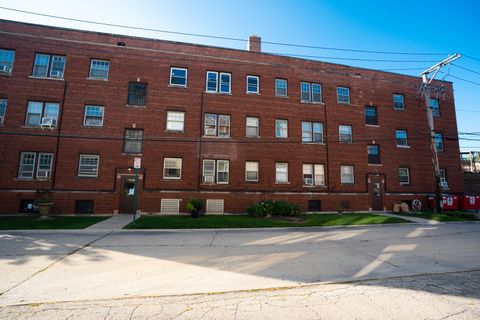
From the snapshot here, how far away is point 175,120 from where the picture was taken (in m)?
17.9

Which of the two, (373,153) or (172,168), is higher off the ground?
(373,153)

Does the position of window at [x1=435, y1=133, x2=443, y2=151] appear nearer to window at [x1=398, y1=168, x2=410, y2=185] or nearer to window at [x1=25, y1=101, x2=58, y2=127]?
window at [x1=398, y1=168, x2=410, y2=185]

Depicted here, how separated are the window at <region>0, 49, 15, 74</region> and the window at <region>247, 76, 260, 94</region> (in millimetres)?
17322

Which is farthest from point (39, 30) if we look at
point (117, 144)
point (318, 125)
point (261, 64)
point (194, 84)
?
point (318, 125)

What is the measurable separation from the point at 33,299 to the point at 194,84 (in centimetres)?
1687

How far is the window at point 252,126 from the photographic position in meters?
19.0

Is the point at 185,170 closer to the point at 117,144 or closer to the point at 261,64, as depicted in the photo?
the point at 117,144

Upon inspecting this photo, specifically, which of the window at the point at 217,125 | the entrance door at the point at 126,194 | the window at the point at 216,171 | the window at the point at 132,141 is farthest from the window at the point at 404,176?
the entrance door at the point at 126,194

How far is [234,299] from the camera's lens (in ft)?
13.4

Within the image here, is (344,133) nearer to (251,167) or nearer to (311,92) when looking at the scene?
(311,92)

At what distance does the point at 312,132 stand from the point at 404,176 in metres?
9.64

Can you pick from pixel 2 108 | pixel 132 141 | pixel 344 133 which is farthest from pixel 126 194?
pixel 344 133

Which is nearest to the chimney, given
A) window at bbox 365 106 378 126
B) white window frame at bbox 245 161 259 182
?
white window frame at bbox 245 161 259 182

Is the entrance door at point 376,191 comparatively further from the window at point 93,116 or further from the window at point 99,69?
the window at point 99,69
